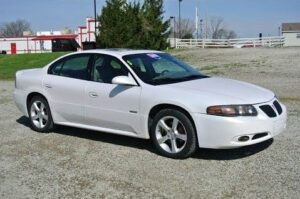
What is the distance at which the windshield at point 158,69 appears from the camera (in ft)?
22.3

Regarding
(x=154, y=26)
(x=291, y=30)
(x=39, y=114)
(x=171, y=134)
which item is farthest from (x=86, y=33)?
(x=171, y=134)

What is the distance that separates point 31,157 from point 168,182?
2.26 meters

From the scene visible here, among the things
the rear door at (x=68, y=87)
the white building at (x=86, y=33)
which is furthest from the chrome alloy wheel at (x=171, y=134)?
the white building at (x=86, y=33)

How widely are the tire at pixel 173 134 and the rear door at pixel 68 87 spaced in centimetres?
150

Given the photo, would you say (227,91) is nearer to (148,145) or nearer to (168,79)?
(168,79)

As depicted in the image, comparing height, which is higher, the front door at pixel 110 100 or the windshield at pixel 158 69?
the windshield at pixel 158 69

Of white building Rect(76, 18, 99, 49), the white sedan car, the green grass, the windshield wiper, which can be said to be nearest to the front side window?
the white sedan car

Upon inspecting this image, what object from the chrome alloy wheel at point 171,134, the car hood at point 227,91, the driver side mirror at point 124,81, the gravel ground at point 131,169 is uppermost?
the driver side mirror at point 124,81

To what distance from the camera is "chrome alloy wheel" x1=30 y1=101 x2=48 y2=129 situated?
322 inches

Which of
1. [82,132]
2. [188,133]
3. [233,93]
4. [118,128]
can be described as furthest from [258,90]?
[82,132]

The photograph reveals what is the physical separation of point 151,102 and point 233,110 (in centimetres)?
118

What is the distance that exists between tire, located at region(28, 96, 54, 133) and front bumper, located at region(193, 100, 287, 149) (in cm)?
306

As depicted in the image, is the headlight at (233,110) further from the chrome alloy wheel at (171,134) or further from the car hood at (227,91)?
the chrome alloy wheel at (171,134)

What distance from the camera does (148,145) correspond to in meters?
7.13
